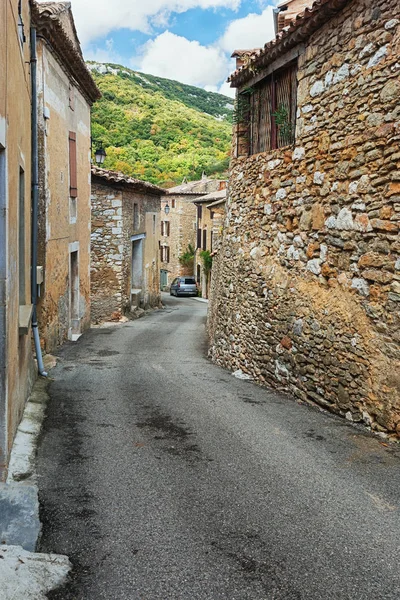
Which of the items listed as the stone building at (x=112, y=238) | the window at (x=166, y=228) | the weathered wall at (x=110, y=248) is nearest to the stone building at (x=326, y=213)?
the stone building at (x=112, y=238)

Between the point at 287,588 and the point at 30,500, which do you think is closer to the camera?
the point at 287,588

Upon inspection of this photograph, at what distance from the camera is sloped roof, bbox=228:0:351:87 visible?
7628mm

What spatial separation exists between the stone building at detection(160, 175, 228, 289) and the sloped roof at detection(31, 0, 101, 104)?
3078cm

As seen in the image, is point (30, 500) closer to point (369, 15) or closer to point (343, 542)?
point (343, 542)

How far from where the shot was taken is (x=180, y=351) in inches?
587

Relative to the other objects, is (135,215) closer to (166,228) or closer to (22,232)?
(22,232)

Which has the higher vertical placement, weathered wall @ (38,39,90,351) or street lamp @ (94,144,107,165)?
street lamp @ (94,144,107,165)

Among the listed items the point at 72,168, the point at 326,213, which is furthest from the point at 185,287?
the point at 326,213

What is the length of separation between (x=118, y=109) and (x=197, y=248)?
31807 mm

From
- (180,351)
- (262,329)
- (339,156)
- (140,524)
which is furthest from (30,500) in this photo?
(180,351)

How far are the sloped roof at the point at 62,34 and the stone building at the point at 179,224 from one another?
30780 mm

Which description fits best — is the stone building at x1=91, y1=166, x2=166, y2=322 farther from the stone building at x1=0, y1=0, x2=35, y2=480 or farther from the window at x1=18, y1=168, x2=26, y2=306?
the stone building at x1=0, y1=0, x2=35, y2=480

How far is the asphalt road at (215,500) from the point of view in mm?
Answer: 3719

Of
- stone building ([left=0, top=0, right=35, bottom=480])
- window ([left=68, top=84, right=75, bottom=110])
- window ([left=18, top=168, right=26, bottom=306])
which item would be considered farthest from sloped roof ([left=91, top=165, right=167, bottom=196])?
stone building ([left=0, top=0, right=35, bottom=480])
